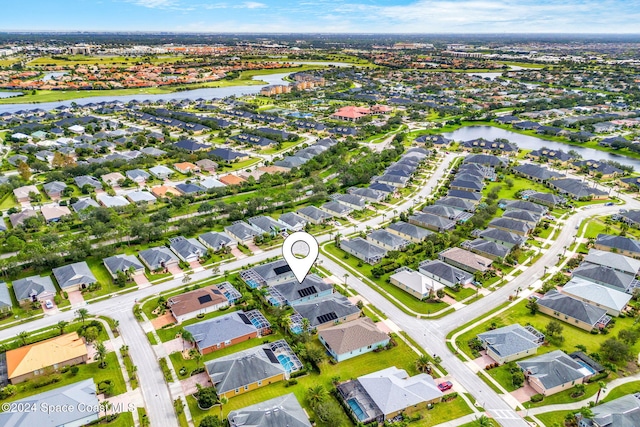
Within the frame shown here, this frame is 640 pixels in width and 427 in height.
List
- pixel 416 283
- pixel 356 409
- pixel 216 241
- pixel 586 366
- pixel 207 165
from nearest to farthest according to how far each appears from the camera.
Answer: pixel 356 409 < pixel 586 366 < pixel 416 283 < pixel 216 241 < pixel 207 165

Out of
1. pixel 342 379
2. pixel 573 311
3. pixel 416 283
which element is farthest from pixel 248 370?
pixel 573 311

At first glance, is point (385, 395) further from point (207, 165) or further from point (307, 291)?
point (207, 165)

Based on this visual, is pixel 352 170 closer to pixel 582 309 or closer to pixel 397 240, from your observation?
pixel 397 240

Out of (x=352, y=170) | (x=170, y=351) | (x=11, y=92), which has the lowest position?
(x=170, y=351)

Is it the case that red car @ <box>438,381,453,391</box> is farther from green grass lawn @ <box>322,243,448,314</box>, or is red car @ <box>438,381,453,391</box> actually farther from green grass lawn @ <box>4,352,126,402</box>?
green grass lawn @ <box>4,352,126,402</box>

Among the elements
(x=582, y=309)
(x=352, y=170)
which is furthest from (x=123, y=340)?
(x=352, y=170)

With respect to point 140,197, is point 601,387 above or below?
below

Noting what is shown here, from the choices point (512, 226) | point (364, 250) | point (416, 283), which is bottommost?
point (416, 283)
